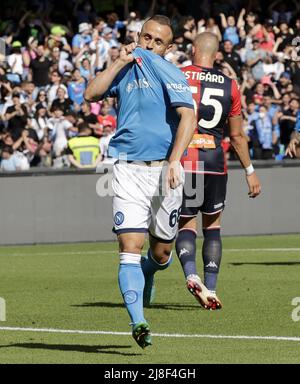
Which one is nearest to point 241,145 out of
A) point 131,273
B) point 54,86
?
point 131,273

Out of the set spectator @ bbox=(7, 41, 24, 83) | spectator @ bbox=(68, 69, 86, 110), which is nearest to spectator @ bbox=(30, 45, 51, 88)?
spectator @ bbox=(7, 41, 24, 83)

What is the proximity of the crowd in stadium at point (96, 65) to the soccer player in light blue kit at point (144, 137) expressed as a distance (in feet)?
42.9

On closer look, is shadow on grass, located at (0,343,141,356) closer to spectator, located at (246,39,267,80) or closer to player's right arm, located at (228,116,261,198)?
player's right arm, located at (228,116,261,198)

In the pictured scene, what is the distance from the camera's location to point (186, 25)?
95.8 feet

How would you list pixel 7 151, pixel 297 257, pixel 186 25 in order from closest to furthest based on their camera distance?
pixel 297 257 → pixel 7 151 → pixel 186 25

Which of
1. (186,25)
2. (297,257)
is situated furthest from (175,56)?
(297,257)

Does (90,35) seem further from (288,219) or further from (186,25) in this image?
(288,219)

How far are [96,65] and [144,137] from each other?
18260 mm

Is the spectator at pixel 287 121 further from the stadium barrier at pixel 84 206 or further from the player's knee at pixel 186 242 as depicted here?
the player's knee at pixel 186 242

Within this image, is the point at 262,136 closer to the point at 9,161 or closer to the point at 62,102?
the point at 62,102

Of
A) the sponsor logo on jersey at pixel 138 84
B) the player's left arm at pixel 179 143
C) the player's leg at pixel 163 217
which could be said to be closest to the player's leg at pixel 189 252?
the player's leg at pixel 163 217

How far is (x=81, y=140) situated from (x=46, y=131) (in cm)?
172

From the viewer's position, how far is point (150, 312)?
11.8 meters

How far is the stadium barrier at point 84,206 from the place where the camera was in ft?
70.6
